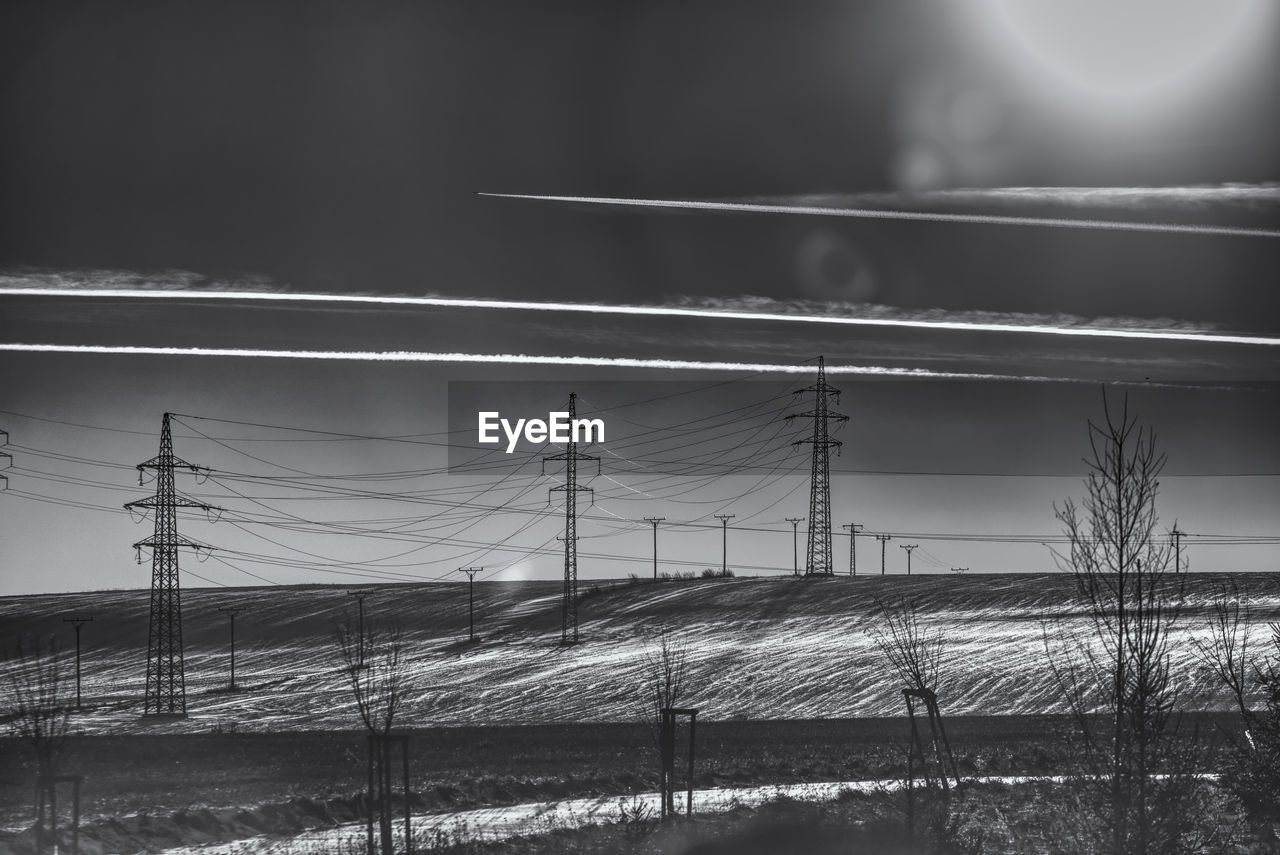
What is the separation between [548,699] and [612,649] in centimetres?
1793

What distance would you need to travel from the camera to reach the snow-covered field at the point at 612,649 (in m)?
60.4

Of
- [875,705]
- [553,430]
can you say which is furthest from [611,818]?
[553,430]

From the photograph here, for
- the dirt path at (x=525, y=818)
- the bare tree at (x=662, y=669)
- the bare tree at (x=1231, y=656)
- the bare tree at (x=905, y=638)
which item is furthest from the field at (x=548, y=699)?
the bare tree at (x=1231, y=656)

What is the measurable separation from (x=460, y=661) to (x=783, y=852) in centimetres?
6530

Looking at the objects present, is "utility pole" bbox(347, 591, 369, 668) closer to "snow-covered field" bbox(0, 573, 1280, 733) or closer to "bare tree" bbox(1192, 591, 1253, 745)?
"snow-covered field" bbox(0, 573, 1280, 733)

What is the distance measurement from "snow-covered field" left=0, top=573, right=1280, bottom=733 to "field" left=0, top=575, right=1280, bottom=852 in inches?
12.2

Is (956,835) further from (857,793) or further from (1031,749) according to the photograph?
(1031,749)

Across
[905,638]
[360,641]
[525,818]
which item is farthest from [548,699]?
[525,818]

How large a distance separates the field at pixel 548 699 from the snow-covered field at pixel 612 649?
310mm

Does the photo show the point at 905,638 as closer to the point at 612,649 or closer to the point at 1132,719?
the point at 612,649

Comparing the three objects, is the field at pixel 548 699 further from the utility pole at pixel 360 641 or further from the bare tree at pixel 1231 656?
the utility pole at pixel 360 641

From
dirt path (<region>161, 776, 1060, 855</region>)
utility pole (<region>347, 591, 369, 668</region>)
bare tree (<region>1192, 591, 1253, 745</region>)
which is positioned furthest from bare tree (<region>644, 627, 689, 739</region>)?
bare tree (<region>1192, 591, 1253, 745</region>)

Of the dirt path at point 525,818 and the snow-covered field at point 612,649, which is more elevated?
the dirt path at point 525,818

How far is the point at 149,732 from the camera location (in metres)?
55.0
